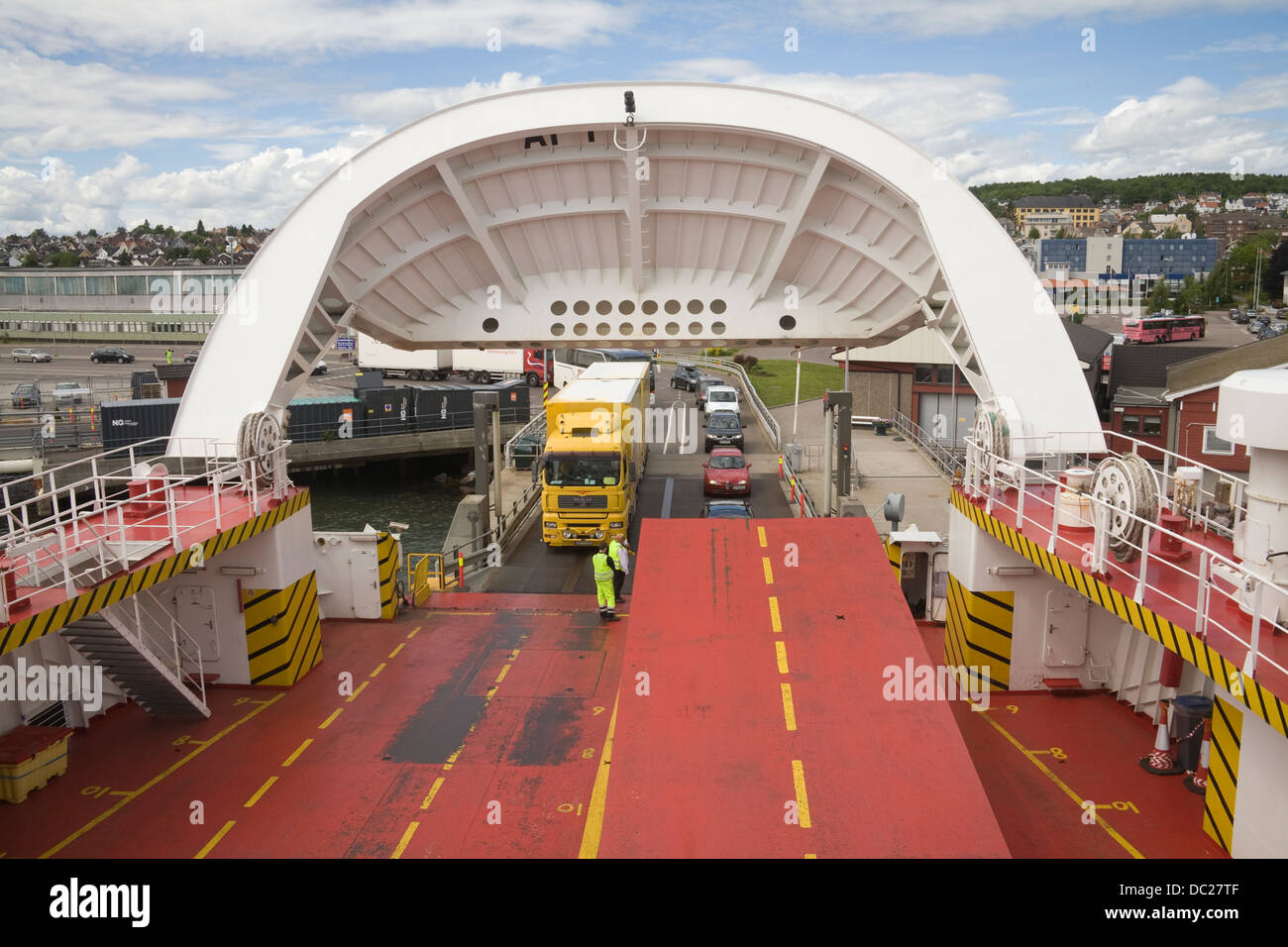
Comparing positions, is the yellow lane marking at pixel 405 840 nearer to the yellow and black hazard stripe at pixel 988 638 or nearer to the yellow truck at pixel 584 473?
the yellow and black hazard stripe at pixel 988 638

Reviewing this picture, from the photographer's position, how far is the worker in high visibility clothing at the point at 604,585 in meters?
14.3

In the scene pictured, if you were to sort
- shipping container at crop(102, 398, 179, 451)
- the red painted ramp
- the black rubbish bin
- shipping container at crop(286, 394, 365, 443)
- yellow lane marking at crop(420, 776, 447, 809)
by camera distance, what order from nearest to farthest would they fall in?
the red painted ramp < the black rubbish bin < yellow lane marking at crop(420, 776, 447, 809) < shipping container at crop(102, 398, 179, 451) < shipping container at crop(286, 394, 365, 443)

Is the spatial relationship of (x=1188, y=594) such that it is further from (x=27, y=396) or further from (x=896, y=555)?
(x=27, y=396)

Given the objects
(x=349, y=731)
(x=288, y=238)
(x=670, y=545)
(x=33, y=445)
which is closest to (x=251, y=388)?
(x=288, y=238)

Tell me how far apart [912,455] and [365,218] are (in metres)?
A: 24.1

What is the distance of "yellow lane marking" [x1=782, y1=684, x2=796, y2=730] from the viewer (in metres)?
7.46

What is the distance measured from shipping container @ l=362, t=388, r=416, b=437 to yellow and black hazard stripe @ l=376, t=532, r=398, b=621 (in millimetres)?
22068

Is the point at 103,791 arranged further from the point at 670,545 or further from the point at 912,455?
the point at 912,455

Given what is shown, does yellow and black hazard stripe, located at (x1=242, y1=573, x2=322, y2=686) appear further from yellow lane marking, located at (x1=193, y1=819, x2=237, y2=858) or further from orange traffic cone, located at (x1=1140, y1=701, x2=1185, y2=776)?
orange traffic cone, located at (x1=1140, y1=701, x2=1185, y2=776)

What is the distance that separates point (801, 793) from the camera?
260 inches

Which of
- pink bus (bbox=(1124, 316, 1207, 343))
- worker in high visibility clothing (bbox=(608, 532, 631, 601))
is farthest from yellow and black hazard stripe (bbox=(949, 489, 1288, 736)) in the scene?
pink bus (bbox=(1124, 316, 1207, 343))

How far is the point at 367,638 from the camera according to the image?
13977 mm

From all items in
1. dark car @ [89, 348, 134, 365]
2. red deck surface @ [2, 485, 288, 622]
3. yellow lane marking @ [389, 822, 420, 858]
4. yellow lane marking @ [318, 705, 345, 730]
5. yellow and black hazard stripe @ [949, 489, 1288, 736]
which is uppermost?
dark car @ [89, 348, 134, 365]

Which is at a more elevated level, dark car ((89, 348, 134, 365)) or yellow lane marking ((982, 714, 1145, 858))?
dark car ((89, 348, 134, 365))
